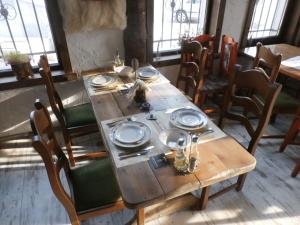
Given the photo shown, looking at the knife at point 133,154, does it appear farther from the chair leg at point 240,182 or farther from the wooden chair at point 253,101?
the chair leg at point 240,182

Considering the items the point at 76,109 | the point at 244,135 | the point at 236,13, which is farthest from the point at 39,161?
the point at 236,13

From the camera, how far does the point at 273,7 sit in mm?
2932

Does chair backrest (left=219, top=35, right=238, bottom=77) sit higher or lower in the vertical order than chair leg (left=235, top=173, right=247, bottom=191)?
higher

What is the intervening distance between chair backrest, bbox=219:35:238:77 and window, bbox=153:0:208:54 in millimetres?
425

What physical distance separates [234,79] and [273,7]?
210 cm

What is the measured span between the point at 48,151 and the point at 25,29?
1.73m

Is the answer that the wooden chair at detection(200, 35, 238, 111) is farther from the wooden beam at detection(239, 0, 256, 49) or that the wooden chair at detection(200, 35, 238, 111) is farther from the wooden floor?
the wooden floor

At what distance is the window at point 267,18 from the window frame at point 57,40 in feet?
7.53

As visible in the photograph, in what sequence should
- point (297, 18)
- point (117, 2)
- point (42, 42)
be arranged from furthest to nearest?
point (297, 18) → point (42, 42) → point (117, 2)

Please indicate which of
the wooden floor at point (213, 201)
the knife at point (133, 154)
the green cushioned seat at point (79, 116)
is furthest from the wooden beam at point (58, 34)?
the knife at point (133, 154)

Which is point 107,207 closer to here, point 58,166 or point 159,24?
point 58,166

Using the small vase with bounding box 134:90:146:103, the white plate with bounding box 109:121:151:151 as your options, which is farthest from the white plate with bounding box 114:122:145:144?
the small vase with bounding box 134:90:146:103

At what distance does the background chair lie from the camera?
103 centimetres

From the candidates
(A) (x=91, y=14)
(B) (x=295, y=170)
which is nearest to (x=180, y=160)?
(B) (x=295, y=170)
